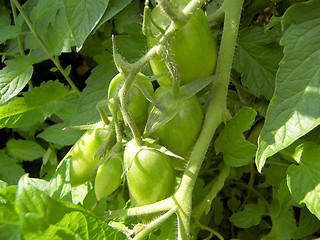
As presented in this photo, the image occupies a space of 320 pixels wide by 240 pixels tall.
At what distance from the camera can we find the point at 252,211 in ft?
2.85

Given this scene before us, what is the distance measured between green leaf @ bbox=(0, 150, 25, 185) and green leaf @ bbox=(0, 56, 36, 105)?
0.22 metres

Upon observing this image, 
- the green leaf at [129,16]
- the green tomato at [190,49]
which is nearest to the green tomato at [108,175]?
the green tomato at [190,49]

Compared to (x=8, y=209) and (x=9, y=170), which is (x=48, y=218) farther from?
(x=9, y=170)

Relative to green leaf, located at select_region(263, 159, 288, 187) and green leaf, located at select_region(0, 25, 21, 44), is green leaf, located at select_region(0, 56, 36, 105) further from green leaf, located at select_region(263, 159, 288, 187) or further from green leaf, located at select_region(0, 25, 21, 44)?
green leaf, located at select_region(263, 159, 288, 187)

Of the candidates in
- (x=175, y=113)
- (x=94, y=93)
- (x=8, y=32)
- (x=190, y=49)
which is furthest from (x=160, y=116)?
(x=8, y=32)

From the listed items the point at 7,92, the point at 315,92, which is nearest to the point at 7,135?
the point at 7,92

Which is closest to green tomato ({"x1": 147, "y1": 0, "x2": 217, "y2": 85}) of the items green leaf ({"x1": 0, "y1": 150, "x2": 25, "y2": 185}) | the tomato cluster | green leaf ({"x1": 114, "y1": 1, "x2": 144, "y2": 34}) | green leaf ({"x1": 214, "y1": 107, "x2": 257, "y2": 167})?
the tomato cluster

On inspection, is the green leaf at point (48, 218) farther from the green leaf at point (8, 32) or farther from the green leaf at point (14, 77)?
the green leaf at point (8, 32)

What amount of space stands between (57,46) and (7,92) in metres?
0.17

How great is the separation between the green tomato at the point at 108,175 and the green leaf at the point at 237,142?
0.24 m

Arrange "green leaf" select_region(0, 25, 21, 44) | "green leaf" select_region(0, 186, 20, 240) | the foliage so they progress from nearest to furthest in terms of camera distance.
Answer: "green leaf" select_region(0, 186, 20, 240)
the foliage
"green leaf" select_region(0, 25, 21, 44)

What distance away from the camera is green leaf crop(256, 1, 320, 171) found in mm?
567

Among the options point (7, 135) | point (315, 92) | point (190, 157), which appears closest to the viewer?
point (315, 92)

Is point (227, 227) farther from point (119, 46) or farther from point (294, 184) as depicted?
point (119, 46)
